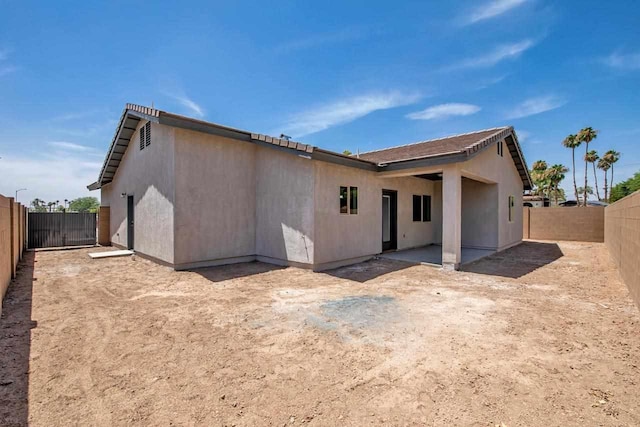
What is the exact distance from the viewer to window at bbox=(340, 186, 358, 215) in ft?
29.9

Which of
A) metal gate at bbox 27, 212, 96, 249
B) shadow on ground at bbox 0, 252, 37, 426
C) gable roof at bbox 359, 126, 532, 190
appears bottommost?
shadow on ground at bbox 0, 252, 37, 426

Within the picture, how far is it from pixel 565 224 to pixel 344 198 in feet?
52.5

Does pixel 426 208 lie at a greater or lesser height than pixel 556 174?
lesser

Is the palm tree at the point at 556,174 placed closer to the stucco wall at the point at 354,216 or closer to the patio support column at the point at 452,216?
the stucco wall at the point at 354,216

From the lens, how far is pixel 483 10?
26.0 feet

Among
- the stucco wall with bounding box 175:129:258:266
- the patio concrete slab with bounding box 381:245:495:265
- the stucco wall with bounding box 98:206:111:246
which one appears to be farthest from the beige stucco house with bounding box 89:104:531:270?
the stucco wall with bounding box 98:206:111:246

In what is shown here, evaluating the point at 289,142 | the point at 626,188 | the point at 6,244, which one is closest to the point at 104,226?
the point at 6,244

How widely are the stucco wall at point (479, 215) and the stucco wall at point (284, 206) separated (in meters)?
8.35

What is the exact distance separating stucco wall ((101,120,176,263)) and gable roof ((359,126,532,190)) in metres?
6.94

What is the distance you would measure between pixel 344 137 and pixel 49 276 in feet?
56.4

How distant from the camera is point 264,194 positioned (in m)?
9.51

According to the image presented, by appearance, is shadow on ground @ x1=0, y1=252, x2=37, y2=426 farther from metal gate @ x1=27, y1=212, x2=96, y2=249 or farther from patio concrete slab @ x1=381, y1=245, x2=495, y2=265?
metal gate @ x1=27, y1=212, x2=96, y2=249

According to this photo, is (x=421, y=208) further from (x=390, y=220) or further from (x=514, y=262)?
(x=514, y=262)

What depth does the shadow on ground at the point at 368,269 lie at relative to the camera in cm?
784
